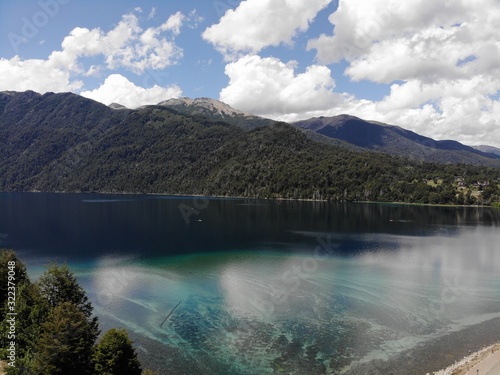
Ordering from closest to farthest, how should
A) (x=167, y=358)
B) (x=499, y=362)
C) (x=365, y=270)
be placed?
(x=499, y=362) → (x=167, y=358) → (x=365, y=270)

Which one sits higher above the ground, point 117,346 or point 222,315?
point 117,346

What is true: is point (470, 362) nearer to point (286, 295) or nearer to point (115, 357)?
point (286, 295)

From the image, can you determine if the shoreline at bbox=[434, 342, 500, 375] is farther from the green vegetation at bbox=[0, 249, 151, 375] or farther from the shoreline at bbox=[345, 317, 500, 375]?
the green vegetation at bbox=[0, 249, 151, 375]

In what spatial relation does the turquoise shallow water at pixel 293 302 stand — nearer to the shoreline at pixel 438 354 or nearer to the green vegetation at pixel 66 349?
the shoreline at pixel 438 354

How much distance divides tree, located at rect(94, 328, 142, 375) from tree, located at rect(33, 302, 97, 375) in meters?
1.32

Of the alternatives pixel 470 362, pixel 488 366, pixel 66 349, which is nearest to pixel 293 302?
pixel 470 362

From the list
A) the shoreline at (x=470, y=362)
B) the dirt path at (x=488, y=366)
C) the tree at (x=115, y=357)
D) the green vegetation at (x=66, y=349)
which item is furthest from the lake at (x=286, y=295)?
the green vegetation at (x=66, y=349)

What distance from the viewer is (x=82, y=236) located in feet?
415

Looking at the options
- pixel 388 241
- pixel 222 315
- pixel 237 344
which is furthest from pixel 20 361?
pixel 388 241

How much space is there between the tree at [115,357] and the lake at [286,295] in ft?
27.0

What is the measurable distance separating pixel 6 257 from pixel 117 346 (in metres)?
25.2

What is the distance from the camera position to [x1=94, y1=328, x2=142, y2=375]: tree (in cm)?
3123

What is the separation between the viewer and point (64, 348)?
31.2 meters

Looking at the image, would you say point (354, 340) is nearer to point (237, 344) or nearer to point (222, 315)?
point (237, 344)
